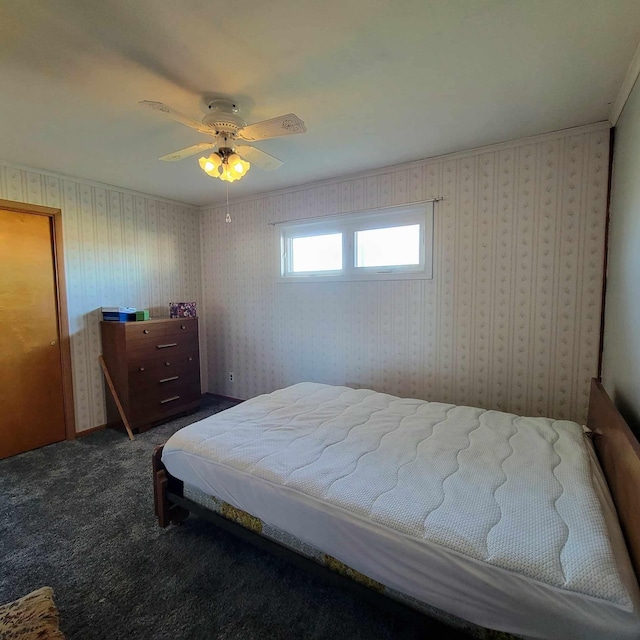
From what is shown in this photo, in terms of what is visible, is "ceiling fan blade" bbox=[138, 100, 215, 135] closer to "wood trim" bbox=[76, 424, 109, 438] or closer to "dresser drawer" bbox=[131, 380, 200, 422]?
"dresser drawer" bbox=[131, 380, 200, 422]

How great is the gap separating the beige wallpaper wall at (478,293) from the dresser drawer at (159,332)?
96 centimetres

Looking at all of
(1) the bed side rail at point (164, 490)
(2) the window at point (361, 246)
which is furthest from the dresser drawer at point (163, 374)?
(1) the bed side rail at point (164, 490)

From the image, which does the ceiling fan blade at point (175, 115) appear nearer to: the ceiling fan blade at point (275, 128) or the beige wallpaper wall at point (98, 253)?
the ceiling fan blade at point (275, 128)

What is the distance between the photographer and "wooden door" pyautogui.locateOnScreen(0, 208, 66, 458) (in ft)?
9.27

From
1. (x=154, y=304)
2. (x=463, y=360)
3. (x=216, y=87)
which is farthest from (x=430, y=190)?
(x=154, y=304)

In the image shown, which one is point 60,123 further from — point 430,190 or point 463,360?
point 463,360

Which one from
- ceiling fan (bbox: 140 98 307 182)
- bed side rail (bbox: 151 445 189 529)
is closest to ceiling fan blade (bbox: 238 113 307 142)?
ceiling fan (bbox: 140 98 307 182)

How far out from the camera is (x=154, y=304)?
3869mm

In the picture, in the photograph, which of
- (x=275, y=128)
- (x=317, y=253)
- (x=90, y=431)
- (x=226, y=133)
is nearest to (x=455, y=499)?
(x=275, y=128)

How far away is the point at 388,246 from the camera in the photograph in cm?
311

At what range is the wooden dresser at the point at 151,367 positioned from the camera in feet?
10.6

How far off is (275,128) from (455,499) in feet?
5.96

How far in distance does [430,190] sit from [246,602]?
9.57 feet

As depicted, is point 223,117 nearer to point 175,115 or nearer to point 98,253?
point 175,115
